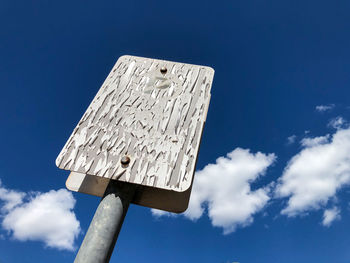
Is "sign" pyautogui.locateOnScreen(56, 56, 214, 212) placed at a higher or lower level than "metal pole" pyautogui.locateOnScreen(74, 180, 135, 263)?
higher

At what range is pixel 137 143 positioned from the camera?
989 millimetres

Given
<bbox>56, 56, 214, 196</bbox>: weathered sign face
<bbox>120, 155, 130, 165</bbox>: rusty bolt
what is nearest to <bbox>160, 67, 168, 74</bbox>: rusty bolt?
<bbox>56, 56, 214, 196</bbox>: weathered sign face

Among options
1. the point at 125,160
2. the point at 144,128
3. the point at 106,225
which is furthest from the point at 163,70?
the point at 106,225

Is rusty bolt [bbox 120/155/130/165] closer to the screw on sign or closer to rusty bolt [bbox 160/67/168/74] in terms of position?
the screw on sign


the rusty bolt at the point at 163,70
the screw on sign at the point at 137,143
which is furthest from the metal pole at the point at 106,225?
the rusty bolt at the point at 163,70

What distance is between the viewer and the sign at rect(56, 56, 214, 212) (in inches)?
36.0

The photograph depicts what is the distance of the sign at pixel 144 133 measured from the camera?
0.91 metres

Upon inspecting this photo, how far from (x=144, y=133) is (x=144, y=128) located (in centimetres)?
3

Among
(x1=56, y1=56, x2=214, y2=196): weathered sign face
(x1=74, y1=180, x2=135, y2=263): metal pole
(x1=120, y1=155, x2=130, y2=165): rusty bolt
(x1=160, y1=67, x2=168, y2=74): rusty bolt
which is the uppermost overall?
(x1=160, y1=67, x2=168, y2=74): rusty bolt

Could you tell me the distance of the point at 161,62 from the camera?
1431mm

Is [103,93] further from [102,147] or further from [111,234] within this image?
[111,234]

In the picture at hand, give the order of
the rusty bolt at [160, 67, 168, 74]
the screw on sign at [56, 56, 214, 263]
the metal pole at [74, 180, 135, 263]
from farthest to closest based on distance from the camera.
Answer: the rusty bolt at [160, 67, 168, 74] → the screw on sign at [56, 56, 214, 263] → the metal pole at [74, 180, 135, 263]

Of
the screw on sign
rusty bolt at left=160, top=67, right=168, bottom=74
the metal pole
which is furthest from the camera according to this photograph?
rusty bolt at left=160, top=67, right=168, bottom=74

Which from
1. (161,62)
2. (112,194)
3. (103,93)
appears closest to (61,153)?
(112,194)
